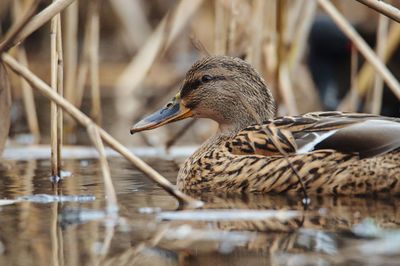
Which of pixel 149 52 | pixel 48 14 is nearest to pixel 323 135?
pixel 48 14

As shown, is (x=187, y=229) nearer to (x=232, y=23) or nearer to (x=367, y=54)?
(x=367, y=54)

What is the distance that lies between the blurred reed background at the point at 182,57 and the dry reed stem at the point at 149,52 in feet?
0.06

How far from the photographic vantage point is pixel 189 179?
5746 millimetres

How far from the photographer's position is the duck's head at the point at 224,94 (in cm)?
616

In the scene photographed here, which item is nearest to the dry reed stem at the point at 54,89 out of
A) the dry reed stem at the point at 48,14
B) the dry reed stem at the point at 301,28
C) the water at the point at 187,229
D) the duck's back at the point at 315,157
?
the water at the point at 187,229

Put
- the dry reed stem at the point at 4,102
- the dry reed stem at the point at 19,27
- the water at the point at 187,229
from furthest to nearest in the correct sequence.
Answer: the dry reed stem at the point at 4,102 → the dry reed stem at the point at 19,27 → the water at the point at 187,229

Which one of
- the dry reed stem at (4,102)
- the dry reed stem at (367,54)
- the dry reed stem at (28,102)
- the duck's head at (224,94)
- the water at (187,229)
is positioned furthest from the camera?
the dry reed stem at (28,102)

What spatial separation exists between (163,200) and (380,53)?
9.77 ft

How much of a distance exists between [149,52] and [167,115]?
3766mm

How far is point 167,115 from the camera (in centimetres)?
613

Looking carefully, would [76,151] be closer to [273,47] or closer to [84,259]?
[273,47]

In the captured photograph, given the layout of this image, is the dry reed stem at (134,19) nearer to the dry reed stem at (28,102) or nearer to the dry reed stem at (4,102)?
the dry reed stem at (28,102)

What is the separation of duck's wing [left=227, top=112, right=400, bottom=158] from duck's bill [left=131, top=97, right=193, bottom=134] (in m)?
0.63

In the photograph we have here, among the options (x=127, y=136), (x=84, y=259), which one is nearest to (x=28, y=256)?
(x=84, y=259)
